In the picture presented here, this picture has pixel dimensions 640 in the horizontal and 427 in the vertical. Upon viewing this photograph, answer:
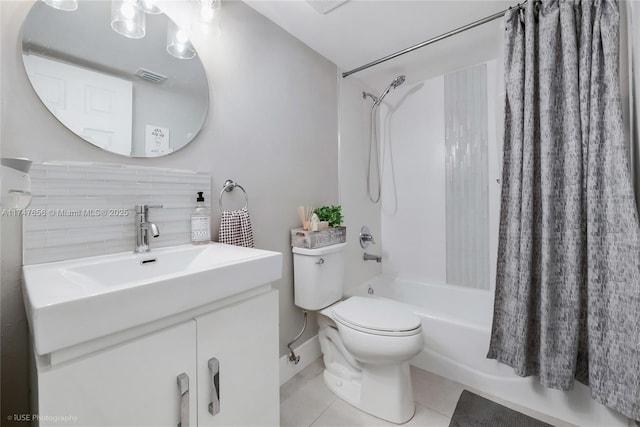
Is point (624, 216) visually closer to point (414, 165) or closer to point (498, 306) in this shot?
point (498, 306)

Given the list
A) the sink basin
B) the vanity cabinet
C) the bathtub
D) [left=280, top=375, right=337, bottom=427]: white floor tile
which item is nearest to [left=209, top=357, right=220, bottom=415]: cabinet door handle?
the vanity cabinet

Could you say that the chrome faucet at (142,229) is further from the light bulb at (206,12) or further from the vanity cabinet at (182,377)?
the light bulb at (206,12)

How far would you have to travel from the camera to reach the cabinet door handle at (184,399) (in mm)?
729

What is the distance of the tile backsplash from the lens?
0.86 metres

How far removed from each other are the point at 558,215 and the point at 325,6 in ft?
5.16

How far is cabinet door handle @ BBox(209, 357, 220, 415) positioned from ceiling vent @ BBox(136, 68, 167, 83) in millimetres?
1092

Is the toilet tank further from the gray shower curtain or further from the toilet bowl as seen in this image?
the gray shower curtain

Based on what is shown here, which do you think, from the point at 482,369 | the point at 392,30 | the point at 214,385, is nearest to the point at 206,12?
the point at 392,30

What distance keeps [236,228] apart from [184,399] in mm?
720

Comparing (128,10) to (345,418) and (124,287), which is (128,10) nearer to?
(124,287)

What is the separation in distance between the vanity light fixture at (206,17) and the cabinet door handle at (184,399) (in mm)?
1335

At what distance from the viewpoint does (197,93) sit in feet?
4.09

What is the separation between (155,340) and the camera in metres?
0.69

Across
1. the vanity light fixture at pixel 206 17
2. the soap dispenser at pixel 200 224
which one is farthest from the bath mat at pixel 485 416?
the vanity light fixture at pixel 206 17
